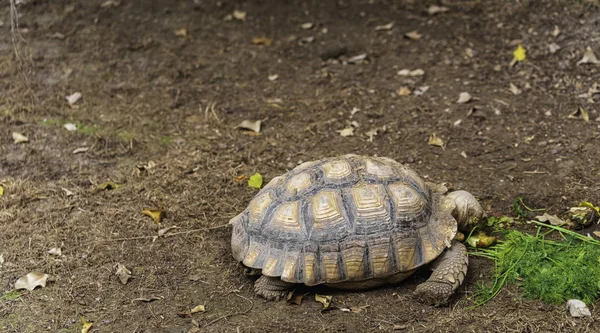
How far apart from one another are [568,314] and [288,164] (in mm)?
2627

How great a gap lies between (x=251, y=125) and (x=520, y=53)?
3092 millimetres

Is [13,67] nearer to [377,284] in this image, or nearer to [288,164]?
[288,164]

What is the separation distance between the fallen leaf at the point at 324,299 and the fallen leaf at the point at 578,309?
1401mm

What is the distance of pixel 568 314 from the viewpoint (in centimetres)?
356

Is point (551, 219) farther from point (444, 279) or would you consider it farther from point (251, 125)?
point (251, 125)

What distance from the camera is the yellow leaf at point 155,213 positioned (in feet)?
15.3

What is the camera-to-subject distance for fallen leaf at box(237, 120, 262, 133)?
5.99 m

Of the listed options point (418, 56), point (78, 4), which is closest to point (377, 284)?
point (418, 56)

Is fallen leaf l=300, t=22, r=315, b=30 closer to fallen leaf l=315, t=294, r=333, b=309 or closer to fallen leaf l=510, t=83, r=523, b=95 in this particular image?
fallen leaf l=510, t=83, r=523, b=95

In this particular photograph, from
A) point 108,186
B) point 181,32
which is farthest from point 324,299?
point 181,32

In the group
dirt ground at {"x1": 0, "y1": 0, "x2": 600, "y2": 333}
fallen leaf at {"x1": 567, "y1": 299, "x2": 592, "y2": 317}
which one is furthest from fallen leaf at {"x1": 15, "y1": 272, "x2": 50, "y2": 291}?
fallen leaf at {"x1": 567, "y1": 299, "x2": 592, "y2": 317}

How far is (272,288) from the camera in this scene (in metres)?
3.87

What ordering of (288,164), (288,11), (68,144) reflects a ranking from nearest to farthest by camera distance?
(288,164) → (68,144) → (288,11)

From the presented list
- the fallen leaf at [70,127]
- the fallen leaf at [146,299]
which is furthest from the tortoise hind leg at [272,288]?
the fallen leaf at [70,127]
